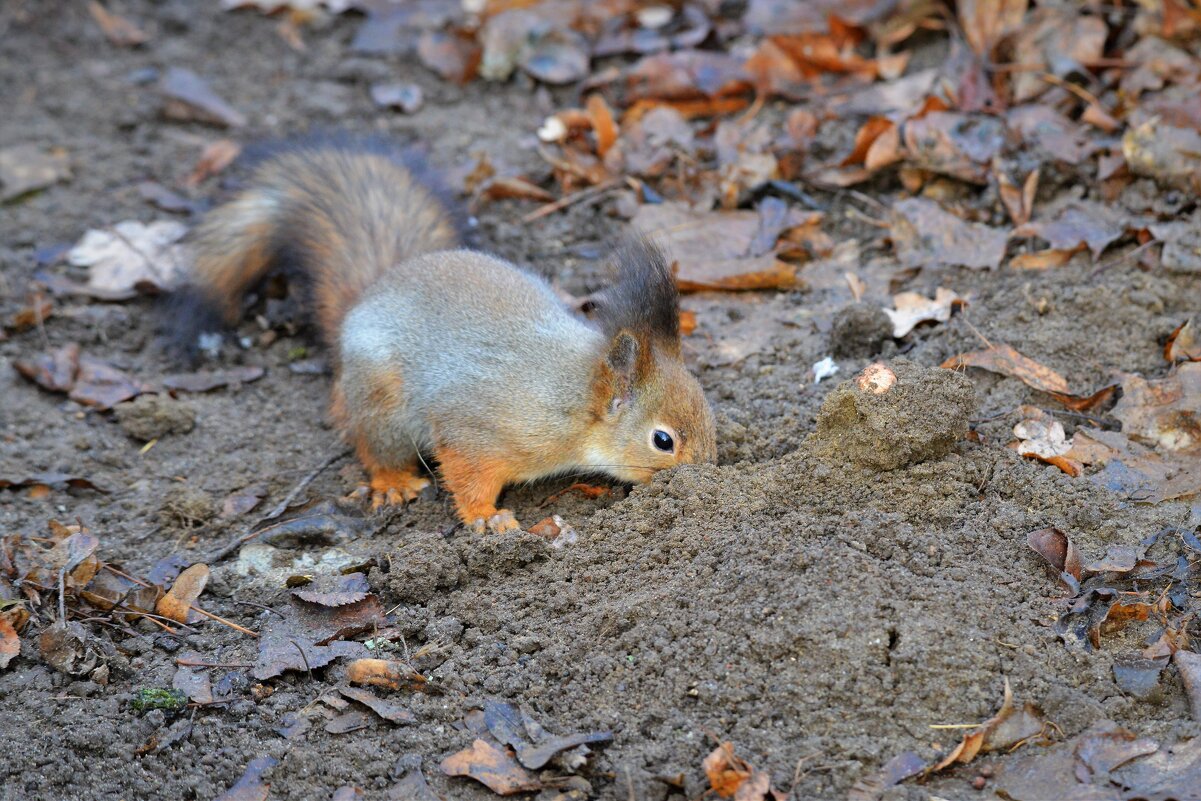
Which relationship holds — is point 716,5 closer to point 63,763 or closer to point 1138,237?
point 1138,237

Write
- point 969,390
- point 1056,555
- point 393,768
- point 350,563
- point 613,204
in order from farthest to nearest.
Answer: point 613,204, point 350,563, point 969,390, point 1056,555, point 393,768

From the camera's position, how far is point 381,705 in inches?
123

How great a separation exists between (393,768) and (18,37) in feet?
20.0

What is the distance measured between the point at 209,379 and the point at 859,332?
2753 millimetres

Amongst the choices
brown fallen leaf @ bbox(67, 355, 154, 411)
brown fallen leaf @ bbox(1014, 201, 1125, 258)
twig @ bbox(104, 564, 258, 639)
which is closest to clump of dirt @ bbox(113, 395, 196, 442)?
brown fallen leaf @ bbox(67, 355, 154, 411)

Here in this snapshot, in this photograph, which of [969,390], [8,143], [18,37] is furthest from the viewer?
[18,37]

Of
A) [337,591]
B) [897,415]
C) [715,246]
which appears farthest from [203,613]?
[715,246]

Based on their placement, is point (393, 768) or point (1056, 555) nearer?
point (393, 768)

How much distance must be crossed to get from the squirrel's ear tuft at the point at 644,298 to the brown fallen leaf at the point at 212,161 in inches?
124

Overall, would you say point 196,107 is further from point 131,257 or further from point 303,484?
point 303,484

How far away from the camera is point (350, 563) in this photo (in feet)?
12.4

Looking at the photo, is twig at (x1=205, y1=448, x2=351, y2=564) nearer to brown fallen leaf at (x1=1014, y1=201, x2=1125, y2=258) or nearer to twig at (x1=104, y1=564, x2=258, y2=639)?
twig at (x1=104, y1=564, x2=258, y2=639)

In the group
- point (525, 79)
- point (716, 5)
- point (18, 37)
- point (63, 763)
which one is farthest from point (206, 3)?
point (63, 763)

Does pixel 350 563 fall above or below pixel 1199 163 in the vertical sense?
below
